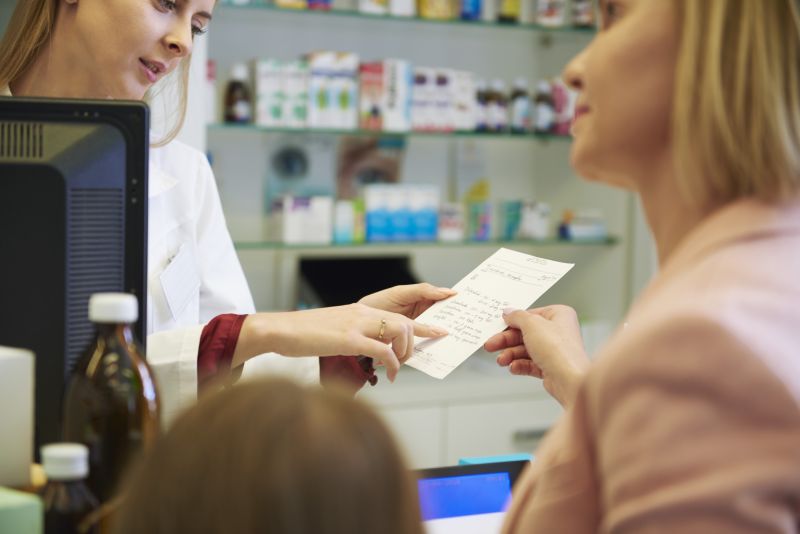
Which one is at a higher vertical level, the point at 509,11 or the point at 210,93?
the point at 509,11

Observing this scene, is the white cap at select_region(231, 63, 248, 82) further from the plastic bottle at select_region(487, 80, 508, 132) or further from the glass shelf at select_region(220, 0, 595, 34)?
the plastic bottle at select_region(487, 80, 508, 132)

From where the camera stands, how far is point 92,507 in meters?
0.89

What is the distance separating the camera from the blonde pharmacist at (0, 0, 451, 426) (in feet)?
5.03

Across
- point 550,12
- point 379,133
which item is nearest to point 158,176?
point 379,133

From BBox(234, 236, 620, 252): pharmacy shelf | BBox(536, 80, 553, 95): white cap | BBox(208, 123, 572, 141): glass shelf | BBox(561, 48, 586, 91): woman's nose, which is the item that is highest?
BBox(536, 80, 553, 95): white cap

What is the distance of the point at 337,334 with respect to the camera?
1.50 m

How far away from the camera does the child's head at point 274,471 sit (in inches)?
23.5

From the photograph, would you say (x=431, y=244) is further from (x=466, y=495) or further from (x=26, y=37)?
(x=466, y=495)

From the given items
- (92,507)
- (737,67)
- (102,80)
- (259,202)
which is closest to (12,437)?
(92,507)

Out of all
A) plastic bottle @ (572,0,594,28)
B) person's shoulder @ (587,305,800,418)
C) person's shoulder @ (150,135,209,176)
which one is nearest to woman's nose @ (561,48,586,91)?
person's shoulder @ (587,305,800,418)

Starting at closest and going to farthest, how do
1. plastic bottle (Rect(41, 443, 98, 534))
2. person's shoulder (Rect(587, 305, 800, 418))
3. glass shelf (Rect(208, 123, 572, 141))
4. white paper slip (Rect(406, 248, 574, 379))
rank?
person's shoulder (Rect(587, 305, 800, 418))
plastic bottle (Rect(41, 443, 98, 534))
white paper slip (Rect(406, 248, 574, 379))
glass shelf (Rect(208, 123, 572, 141))

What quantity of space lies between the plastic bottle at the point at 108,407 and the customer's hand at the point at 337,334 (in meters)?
0.54

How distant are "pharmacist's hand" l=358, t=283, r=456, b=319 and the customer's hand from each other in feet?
0.53

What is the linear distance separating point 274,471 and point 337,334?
90 centimetres
